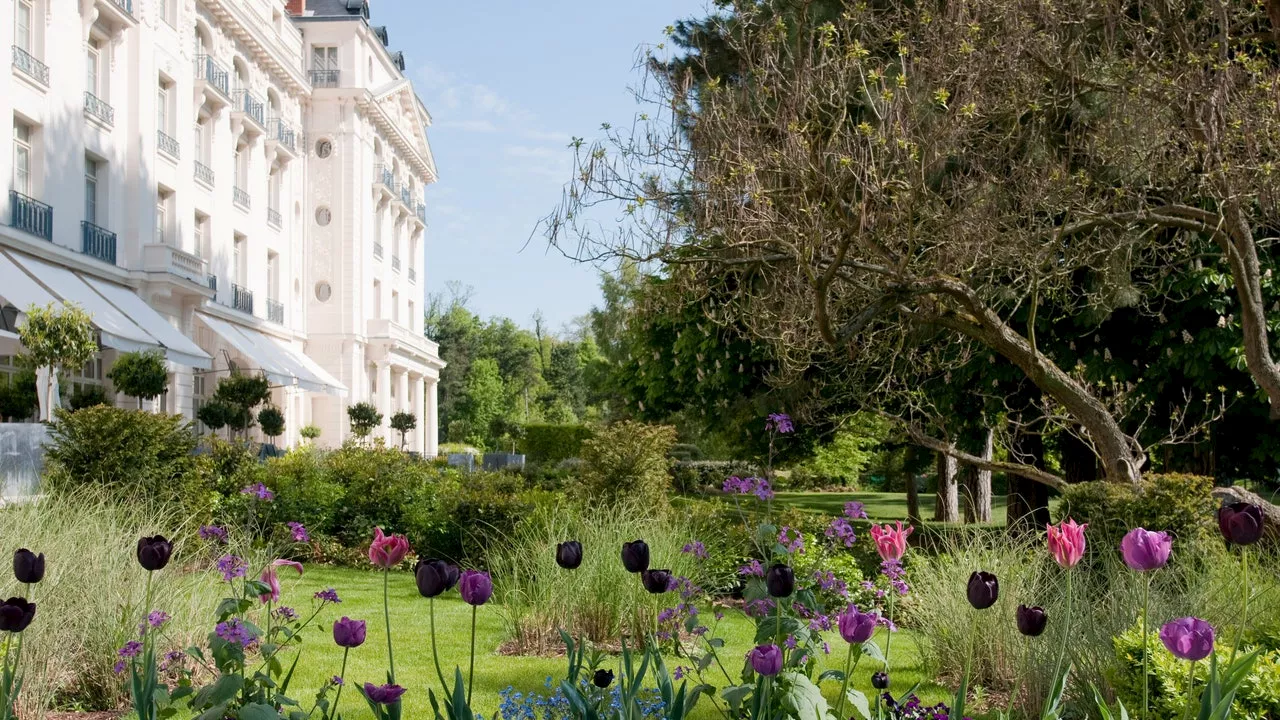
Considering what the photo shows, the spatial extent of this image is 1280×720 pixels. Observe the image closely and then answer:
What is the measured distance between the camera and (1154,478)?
332 inches

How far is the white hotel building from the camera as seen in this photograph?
66.8 ft

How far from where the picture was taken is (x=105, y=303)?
21.0 m

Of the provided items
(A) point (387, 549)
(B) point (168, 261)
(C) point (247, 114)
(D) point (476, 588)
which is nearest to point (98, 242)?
(B) point (168, 261)

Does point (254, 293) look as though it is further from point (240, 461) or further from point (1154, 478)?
point (1154, 478)

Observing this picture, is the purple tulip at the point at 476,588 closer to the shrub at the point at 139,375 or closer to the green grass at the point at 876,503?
the shrub at the point at 139,375

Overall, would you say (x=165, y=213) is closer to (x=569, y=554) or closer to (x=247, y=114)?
(x=247, y=114)

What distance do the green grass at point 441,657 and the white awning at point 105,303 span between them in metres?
10.9

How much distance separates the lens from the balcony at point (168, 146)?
83.6 ft

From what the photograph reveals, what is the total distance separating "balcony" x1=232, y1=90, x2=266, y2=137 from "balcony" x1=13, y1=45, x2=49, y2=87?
9947 mm

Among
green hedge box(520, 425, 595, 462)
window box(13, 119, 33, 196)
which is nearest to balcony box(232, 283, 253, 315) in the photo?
window box(13, 119, 33, 196)

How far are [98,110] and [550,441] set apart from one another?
24.2m

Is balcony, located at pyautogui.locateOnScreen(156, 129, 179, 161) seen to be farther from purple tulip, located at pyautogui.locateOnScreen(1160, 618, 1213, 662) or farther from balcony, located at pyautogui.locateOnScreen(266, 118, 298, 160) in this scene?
purple tulip, located at pyautogui.locateOnScreen(1160, 618, 1213, 662)

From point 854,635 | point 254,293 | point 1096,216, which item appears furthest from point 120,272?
point 854,635

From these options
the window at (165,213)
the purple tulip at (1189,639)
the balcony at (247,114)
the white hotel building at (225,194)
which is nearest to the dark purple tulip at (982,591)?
the purple tulip at (1189,639)
